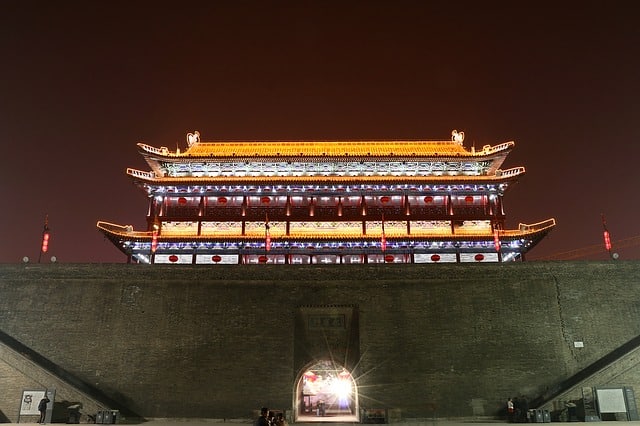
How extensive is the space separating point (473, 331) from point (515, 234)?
1013 cm

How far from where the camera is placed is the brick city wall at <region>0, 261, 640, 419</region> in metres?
16.1

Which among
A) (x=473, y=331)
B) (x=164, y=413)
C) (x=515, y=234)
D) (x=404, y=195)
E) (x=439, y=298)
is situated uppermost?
(x=404, y=195)

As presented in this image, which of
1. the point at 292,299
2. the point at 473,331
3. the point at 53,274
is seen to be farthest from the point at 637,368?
the point at 53,274

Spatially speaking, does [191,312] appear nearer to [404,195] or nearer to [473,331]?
[473,331]

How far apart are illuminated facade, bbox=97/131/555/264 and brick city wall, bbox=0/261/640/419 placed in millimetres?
7993

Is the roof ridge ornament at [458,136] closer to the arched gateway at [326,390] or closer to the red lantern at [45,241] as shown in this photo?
the arched gateway at [326,390]

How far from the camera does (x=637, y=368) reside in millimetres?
15195

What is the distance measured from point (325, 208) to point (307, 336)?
36.4ft

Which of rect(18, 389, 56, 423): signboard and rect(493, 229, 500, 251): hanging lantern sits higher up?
rect(493, 229, 500, 251): hanging lantern

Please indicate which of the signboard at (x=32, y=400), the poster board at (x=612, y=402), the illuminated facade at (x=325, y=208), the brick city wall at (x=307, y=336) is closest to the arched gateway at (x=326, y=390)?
the brick city wall at (x=307, y=336)

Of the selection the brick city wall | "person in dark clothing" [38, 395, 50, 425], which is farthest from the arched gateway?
"person in dark clothing" [38, 395, 50, 425]

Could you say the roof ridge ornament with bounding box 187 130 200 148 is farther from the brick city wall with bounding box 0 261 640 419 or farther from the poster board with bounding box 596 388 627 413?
the poster board with bounding box 596 388 627 413

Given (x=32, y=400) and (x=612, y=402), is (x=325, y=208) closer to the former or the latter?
(x=612, y=402)

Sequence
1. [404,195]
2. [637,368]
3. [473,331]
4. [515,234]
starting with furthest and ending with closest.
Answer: [404,195] → [515,234] → [473,331] → [637,368]
